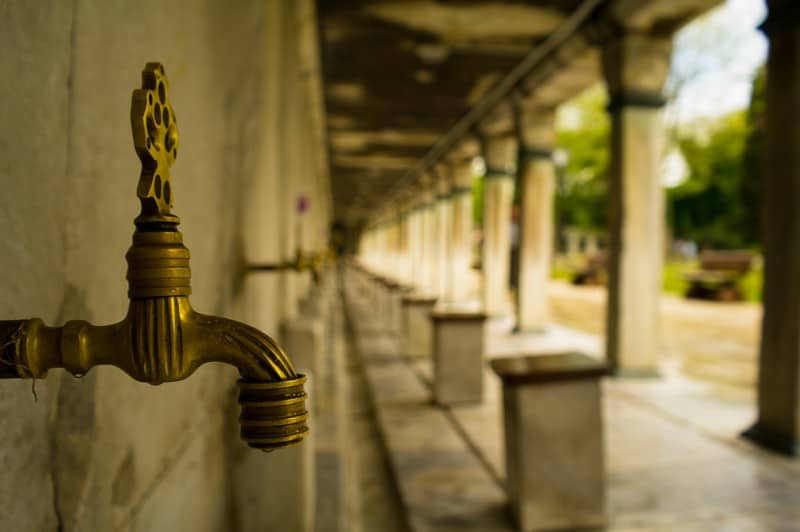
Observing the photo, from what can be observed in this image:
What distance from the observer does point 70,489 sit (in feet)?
2.93

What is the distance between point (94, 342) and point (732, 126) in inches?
1224

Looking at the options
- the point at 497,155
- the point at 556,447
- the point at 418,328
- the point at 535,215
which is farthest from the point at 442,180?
the point at 556,447

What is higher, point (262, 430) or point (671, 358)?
point (262, 430)

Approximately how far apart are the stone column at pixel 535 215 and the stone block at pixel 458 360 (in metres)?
4.47

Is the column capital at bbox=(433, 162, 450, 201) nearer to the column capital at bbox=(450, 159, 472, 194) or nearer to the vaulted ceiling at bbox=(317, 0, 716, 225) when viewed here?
the column capital at bbox=(450, 159, 472, 194)

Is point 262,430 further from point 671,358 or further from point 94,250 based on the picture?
point 671,358

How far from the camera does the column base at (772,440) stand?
4070mm

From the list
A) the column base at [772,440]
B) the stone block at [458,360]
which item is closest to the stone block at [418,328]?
the stone block at [458,360]

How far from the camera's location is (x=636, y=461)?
3.97 meters

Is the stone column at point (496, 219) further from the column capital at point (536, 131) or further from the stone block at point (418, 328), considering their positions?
the stone block at point (418, 328)

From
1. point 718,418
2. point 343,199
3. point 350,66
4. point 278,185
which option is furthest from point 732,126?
point 278,185

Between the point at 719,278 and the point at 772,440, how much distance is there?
13020 mm

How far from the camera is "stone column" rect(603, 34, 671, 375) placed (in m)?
6.60

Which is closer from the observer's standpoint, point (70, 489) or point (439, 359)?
point (70, 489)
